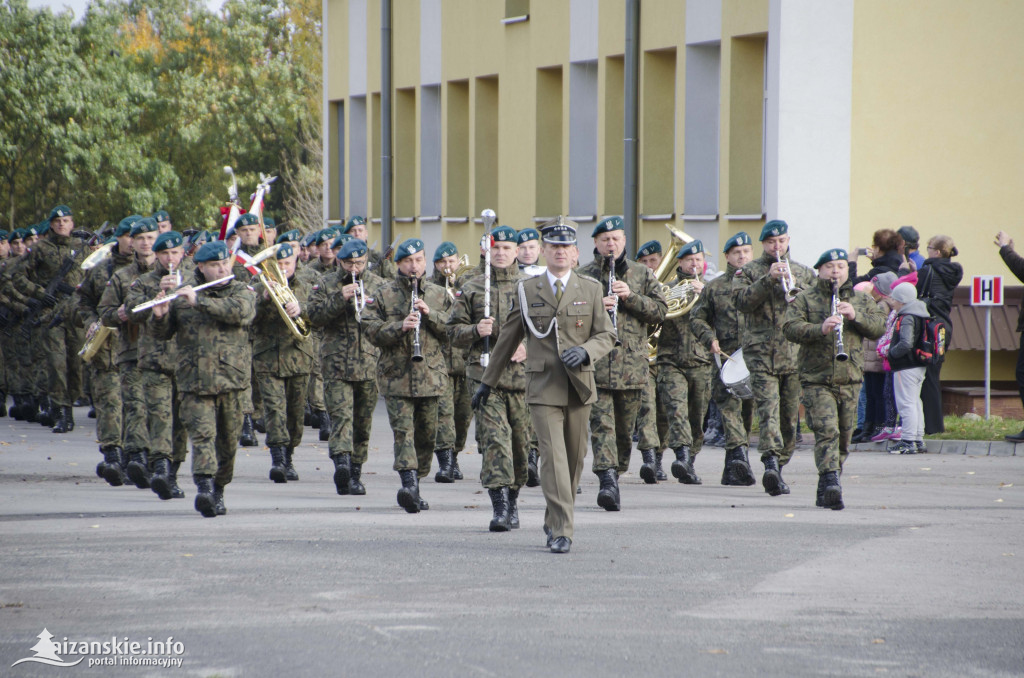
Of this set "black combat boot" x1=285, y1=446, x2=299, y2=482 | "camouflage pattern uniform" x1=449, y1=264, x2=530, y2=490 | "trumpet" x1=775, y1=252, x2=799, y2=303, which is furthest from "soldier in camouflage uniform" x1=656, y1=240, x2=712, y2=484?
"black combat boot" x1=285, y1=446, x2=299, y2=482

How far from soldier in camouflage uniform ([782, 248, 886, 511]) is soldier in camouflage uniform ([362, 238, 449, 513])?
2579 millimetres

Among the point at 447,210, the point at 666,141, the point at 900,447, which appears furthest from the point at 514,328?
the point at 447,210

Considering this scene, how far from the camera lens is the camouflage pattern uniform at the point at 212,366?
11.3 metres

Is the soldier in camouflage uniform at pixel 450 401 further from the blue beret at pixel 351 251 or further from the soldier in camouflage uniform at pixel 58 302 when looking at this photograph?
the soldier in camouflage uniform at pixel 58 302

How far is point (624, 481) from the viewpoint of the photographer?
13992mm

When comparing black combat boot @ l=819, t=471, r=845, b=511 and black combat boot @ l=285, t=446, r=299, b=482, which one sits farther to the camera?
black combat boot @ l=285, t=446, r=299, b=482

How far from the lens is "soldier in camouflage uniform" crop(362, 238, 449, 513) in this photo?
38.3 ft

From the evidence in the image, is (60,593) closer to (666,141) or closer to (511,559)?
(511,559)

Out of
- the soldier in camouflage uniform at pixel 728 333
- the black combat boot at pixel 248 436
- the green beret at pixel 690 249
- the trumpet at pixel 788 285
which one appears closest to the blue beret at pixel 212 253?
the trumpet at pixel 788 285

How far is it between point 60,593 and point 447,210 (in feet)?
76.0

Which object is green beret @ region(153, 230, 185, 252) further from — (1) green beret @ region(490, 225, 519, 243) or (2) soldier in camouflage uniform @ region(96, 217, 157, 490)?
(1) green beret @ region(490, 225, 519, 243)

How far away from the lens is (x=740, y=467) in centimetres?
1350

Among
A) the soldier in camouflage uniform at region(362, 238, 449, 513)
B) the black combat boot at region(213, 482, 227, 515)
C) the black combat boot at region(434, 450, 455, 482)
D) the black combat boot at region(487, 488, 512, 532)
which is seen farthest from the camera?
the black combat boot at region(434, 450, 455, 482)

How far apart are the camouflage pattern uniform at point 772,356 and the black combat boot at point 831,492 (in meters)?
1.10
